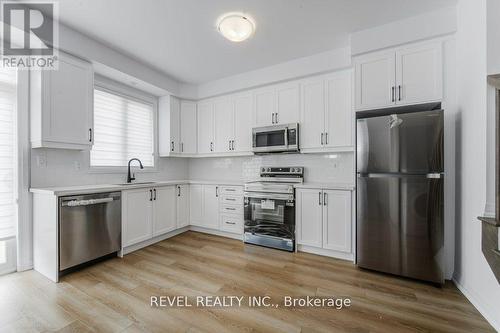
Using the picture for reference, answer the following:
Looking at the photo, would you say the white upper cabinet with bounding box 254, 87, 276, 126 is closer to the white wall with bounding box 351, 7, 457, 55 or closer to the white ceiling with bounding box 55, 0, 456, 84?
the white ceiling with bounding box 55, 0, 456, 84

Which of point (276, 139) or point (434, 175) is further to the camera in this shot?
point (276, 139)

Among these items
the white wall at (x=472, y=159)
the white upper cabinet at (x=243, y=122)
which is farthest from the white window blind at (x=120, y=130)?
the white wall at (x=472, y=159)

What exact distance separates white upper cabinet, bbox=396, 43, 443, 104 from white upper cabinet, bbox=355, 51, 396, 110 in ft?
0.22

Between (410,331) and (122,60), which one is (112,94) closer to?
(122,60)

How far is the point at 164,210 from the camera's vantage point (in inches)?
137

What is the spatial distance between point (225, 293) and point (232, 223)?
5.25ft

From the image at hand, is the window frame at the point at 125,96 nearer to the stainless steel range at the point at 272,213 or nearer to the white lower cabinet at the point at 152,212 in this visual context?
the white lower cabinet at the point at 152,212

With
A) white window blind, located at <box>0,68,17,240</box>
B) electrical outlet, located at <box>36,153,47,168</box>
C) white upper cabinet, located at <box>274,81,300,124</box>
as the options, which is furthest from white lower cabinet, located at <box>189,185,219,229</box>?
white window blind, located at <box>0,68,17,240</box>

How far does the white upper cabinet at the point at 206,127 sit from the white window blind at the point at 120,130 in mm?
874

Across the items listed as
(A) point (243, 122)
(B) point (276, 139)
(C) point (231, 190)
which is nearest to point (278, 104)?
(B) point (276, 139)

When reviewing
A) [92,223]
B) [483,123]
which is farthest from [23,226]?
[483,123]

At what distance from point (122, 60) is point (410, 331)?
4.24 m

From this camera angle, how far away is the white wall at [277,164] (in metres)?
3.22

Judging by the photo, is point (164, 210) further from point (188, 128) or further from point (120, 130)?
point (188, 128)
